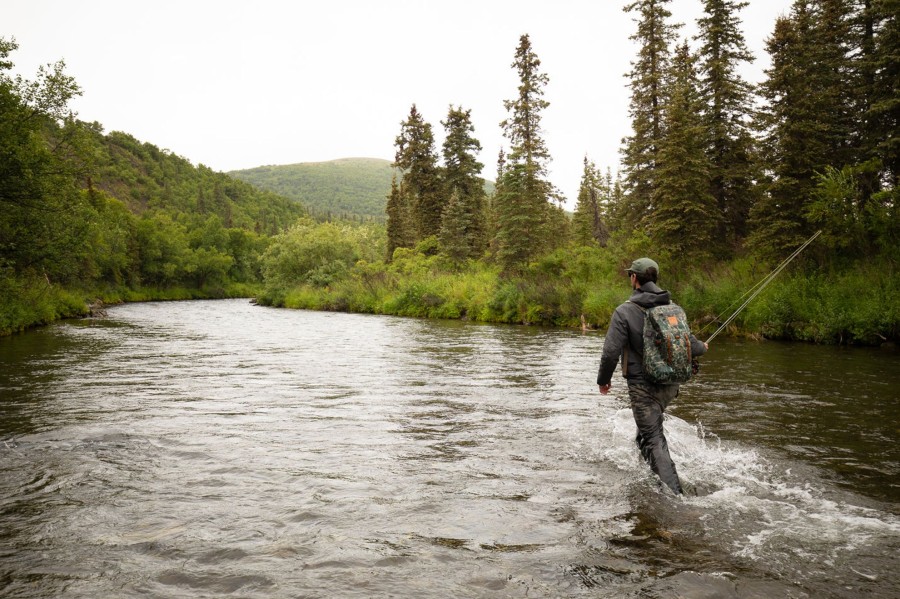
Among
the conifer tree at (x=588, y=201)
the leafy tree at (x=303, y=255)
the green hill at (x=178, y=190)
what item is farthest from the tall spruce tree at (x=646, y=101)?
the green hill at (x=178, y=190)

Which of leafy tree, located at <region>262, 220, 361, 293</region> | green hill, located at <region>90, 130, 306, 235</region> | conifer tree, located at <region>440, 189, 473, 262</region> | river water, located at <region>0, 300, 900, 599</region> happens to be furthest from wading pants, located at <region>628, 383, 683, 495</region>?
green hill, located at <region>90, 130, 306, 235</region>

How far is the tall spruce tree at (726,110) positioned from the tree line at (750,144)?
0.06 m

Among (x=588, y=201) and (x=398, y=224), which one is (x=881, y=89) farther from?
(x=398, y=224)

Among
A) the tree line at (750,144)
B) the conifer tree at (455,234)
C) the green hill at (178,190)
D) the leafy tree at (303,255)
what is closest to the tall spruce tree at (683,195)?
the tree line at (750,144)

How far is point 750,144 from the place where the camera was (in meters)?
27.3

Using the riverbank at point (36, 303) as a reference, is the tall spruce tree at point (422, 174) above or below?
above

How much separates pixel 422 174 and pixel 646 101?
28.9 m

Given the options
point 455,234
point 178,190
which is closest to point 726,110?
point 455,234

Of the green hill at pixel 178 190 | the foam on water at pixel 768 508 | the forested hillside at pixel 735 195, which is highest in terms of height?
the green hill at pixel 178 190

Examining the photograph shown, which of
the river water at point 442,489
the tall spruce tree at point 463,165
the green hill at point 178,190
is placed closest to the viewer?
the river water at point 442,489

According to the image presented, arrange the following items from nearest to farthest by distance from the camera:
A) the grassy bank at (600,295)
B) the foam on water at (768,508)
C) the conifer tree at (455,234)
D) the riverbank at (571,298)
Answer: the foam on water at (768,508) < the grassy bank at (600,295) < the riverbank at (571,298) < the conifer tree at (455,234)

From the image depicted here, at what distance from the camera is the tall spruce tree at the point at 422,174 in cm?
5681

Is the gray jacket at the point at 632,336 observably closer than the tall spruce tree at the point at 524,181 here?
Yes

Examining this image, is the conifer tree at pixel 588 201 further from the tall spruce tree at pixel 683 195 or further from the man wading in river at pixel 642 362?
the man wading in river at pixel 642 362
